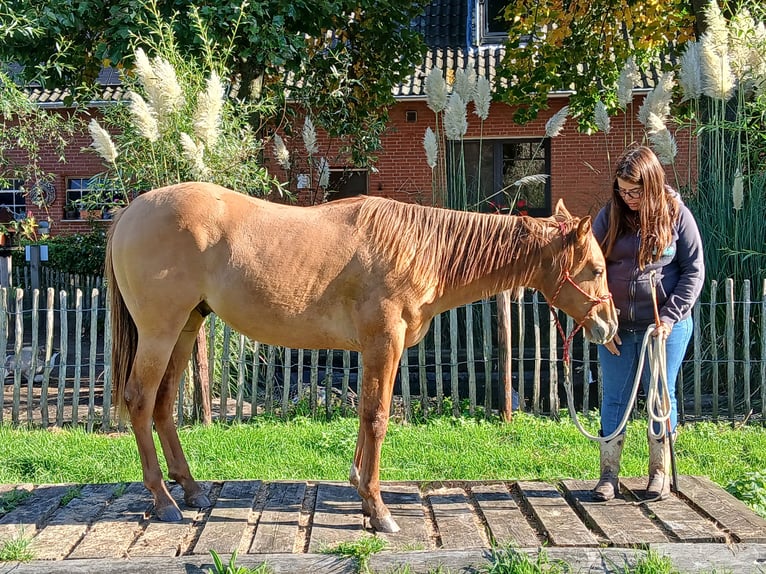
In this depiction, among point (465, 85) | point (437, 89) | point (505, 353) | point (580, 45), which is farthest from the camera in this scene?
point (580, 45)

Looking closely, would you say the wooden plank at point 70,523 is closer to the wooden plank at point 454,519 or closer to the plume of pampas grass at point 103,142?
the wooden plank at point 454,519

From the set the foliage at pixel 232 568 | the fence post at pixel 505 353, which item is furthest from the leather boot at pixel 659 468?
the fence post at pixel 505 353

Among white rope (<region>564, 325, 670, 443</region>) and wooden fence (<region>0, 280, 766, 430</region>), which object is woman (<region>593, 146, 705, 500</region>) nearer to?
white rope (<region>564, 325, 670, 443</region>)

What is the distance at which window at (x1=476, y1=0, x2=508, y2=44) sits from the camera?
16.7m

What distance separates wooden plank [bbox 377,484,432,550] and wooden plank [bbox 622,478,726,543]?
4.01ft

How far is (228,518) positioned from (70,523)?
81 cm

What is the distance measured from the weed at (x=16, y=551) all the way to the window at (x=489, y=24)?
15655mm

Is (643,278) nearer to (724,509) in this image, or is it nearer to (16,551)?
(724,509)

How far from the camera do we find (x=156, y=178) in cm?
679

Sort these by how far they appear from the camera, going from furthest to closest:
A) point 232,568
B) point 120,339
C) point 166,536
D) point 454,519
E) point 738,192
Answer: point 738,192 < point 120,339 < point 454,519 < point 166,536 < point 232,568

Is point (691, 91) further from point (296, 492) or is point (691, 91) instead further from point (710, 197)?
point (296, 492)

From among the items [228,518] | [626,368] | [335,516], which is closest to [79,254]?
[228,518]

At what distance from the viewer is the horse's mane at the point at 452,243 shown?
3697 millimetres

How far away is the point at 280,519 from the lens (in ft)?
12.3
